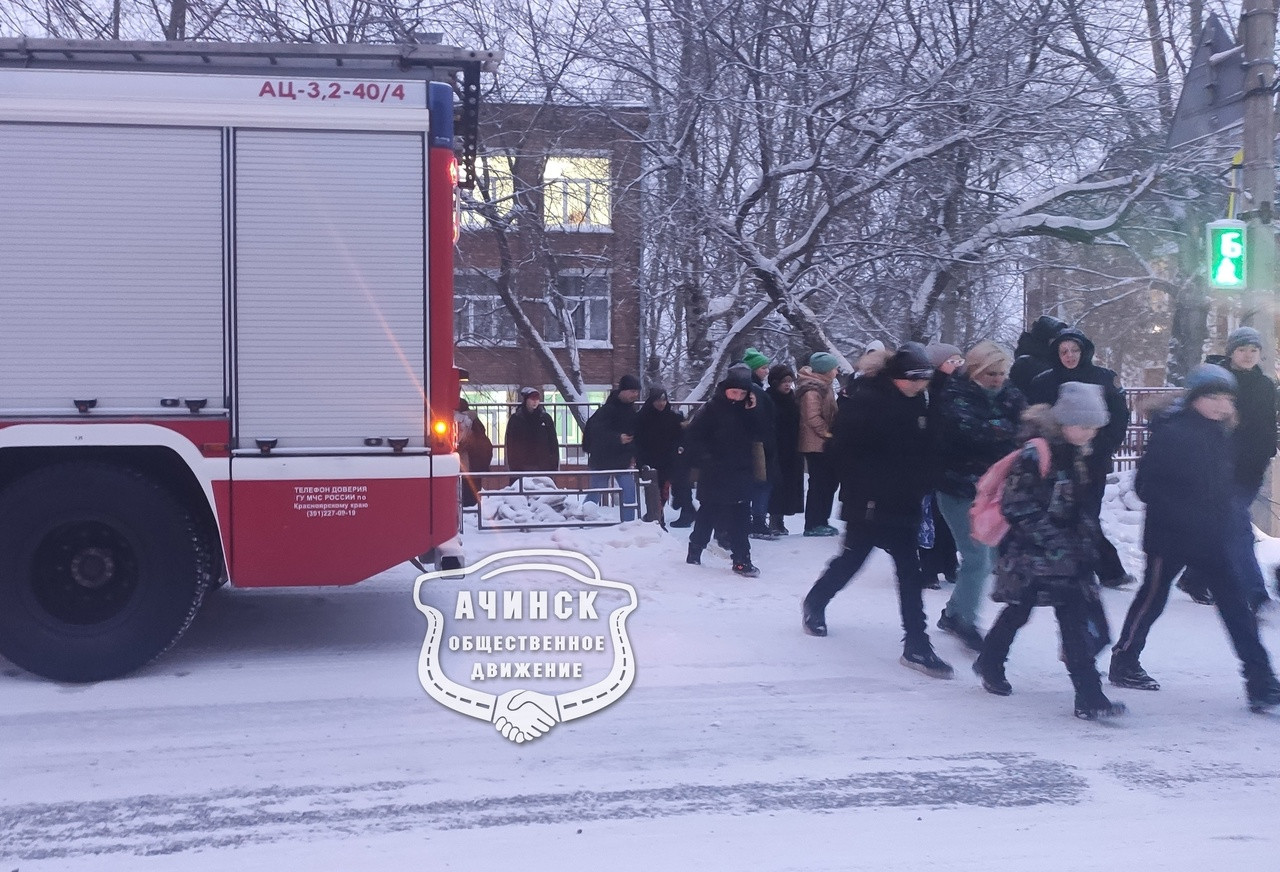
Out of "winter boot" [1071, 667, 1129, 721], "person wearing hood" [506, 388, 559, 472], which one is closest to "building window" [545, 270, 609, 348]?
"person wearing hood" [506, 388, 559, 472]

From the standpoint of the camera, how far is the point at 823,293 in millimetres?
13547

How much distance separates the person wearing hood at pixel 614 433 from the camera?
12.1 metres

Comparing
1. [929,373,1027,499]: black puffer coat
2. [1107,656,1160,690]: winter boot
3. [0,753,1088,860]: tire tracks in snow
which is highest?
[929,373,1027,499]: black puffer coat

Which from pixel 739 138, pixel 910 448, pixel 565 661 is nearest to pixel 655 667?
pixel 565 661

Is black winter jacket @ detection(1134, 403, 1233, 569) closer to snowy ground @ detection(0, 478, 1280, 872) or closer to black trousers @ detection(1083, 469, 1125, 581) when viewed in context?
black trousers @ detection(1083, 469, 1125, 581)

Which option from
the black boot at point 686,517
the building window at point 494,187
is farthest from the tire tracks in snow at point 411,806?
the building window at point 494,187

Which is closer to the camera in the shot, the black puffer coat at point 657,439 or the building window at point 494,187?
the black puffer coat at point 657,439

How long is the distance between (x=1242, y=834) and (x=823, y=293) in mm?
9655

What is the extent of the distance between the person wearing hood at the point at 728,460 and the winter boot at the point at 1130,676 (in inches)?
128

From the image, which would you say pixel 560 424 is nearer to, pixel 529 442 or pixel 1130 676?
pixel 529 442

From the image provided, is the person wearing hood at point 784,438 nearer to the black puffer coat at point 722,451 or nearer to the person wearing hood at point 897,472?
the black puffer coat at point 722,451

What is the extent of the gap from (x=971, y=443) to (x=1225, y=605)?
5.40ft

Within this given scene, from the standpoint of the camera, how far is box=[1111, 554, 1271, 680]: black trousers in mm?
6012

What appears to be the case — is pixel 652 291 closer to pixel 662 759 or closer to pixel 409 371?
pixel 409 371
